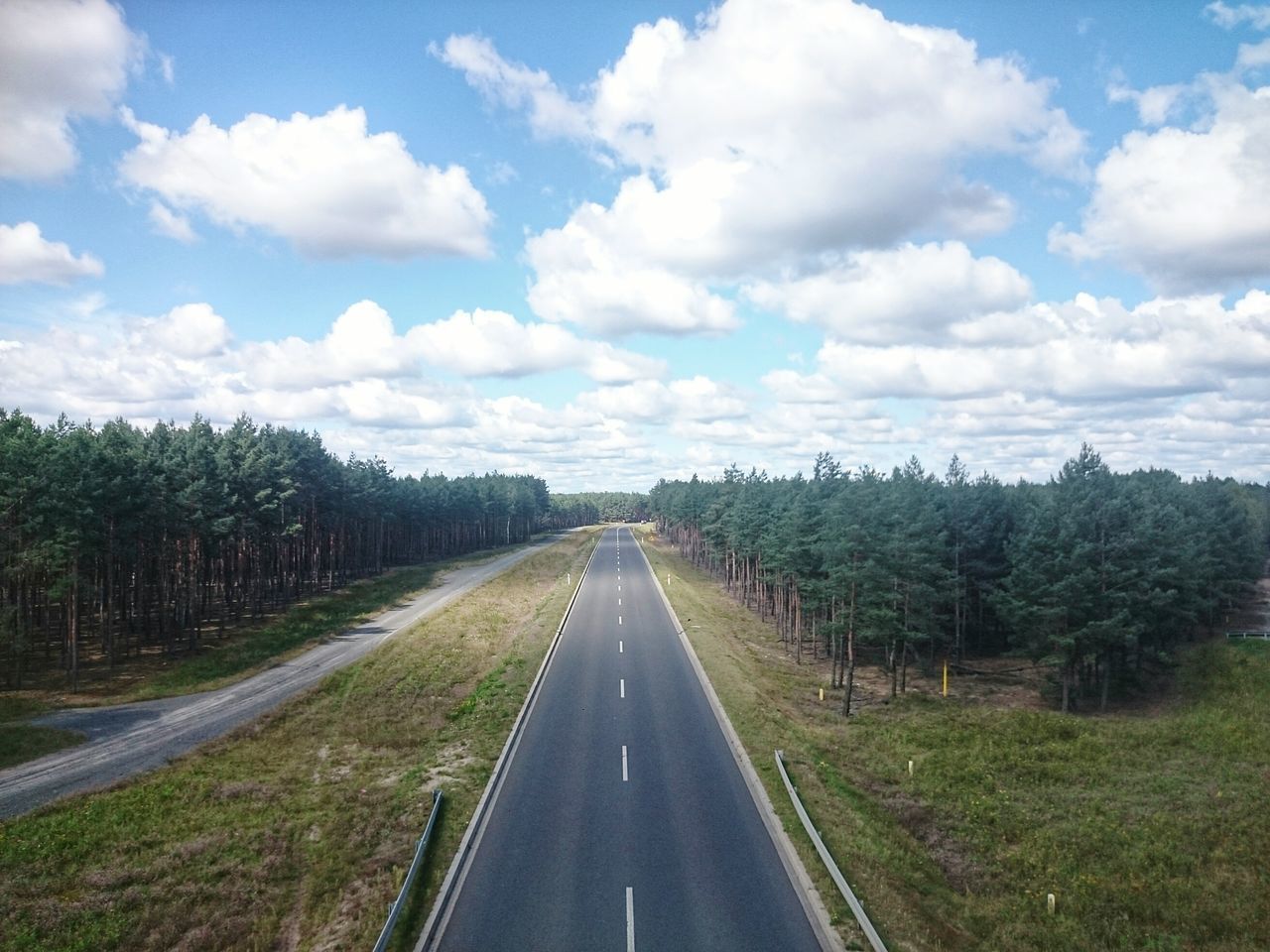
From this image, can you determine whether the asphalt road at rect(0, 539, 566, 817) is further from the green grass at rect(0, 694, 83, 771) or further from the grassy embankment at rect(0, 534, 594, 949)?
the grassy embankment at rect(0, 534, 594, 949)

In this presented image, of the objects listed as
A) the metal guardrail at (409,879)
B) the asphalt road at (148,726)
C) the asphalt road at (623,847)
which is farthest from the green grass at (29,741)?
the asphalt road at (623,847)

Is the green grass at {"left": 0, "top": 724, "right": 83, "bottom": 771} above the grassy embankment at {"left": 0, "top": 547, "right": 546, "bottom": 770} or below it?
above

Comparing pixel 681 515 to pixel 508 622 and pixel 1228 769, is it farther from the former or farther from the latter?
pixel 1228 769

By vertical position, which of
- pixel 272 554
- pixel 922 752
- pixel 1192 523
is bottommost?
pixel 922 752

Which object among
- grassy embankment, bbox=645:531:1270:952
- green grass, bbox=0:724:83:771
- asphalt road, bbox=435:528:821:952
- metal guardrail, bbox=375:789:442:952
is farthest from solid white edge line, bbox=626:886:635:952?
green grass, bbox=0:724:83:771

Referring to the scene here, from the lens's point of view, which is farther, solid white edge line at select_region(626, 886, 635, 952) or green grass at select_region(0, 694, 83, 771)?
green grass at select_region(0, 694, 83, 771)

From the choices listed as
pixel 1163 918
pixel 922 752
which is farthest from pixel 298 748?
pixel 1163 918
